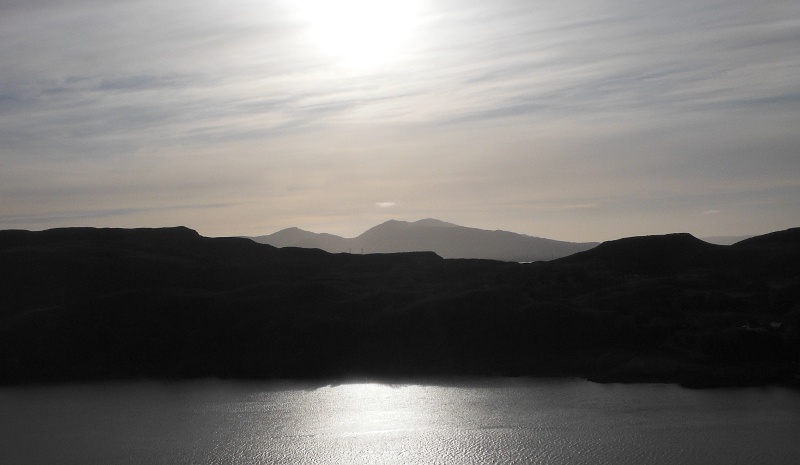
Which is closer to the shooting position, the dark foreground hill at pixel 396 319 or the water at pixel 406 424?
the water at pixel 406 424

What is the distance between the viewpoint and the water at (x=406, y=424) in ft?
123

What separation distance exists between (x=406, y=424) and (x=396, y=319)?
22432 millimetres

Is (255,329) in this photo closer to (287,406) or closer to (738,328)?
(287,406)

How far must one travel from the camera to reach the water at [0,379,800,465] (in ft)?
123

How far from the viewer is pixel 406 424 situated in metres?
43.4

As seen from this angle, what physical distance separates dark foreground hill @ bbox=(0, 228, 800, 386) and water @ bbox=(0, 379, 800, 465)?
547 centimetres

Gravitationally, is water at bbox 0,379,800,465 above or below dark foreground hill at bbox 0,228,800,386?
below

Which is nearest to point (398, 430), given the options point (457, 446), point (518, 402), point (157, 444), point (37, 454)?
point (457, 446)

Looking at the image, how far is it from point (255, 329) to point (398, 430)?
26977 millimetres

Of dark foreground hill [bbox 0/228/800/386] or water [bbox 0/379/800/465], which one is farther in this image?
dark foreground hill [bbox 0/228/800/386]

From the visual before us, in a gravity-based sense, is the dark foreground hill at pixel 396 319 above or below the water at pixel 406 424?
above

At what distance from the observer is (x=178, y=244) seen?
291 feet

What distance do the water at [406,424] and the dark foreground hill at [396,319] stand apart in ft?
17.9

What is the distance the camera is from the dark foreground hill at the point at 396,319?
57906 millimetres
